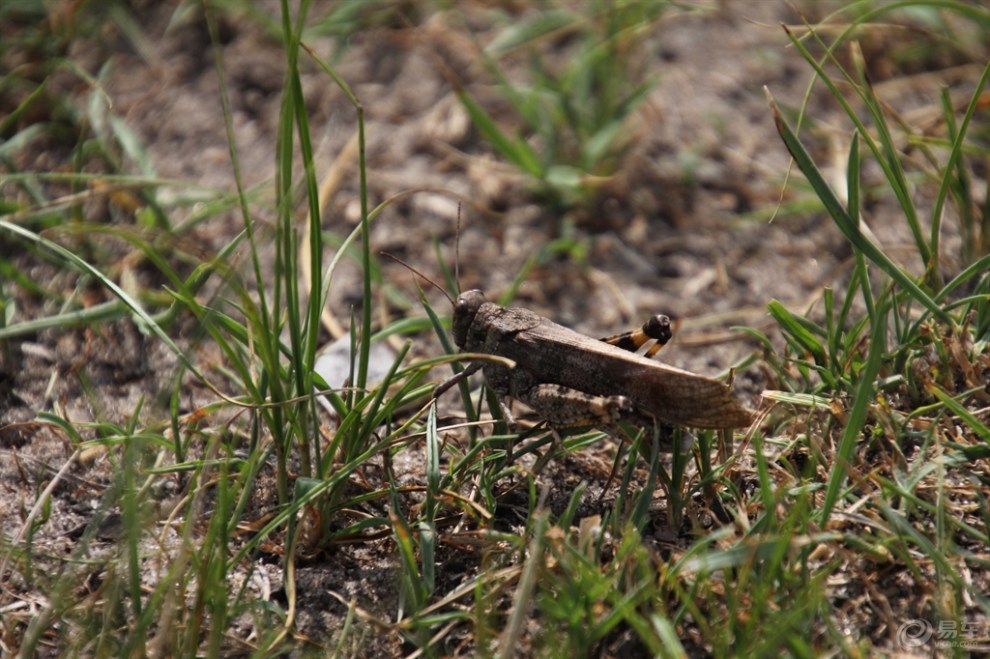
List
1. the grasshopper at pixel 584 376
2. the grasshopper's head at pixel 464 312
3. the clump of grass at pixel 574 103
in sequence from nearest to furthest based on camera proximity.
→ the grasshopper at pixel 584 376 < the grasshopper's head at pixel 464 312 < the clump of grass at pixel 574 103

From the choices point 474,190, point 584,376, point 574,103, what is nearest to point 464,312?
point 584,376

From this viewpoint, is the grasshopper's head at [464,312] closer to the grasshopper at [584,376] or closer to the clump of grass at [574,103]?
the grasshopper at [584,376]

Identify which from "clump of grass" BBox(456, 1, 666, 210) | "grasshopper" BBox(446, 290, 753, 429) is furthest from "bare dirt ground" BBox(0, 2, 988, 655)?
"grasshopper" BBox(446, 290, 753, 429)

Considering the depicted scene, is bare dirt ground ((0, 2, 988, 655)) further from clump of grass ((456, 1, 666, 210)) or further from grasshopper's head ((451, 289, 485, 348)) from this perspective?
grasshopper's head ((451, 289, 485, 348))

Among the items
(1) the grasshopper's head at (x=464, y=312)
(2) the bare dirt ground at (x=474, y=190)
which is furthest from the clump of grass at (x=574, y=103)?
(1) the grasshopper's head at (x=464, y=312)

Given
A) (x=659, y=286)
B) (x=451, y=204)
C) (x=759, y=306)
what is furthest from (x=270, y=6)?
(x=759, y=306)

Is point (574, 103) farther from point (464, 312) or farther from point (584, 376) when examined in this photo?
point (584, 376)
